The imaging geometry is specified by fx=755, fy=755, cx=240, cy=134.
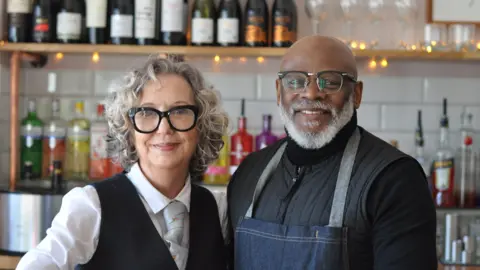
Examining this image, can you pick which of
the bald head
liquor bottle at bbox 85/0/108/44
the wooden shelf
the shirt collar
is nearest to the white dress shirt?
the shirt collar

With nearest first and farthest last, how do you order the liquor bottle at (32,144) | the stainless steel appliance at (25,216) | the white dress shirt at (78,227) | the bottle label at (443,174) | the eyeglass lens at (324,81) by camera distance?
the white dress shirt at (78,227) → the eyeglass lens at (324,81) → the stainless steel appliance at (25,216) → the bottle label at (443,174) → the liquor bottle at (32,144)

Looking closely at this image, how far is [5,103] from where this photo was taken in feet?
Result: 9.08

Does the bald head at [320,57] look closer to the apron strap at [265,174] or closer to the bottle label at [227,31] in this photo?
the apron strap at [265,174]

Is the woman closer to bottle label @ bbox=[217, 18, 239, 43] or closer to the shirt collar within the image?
the shirt collar

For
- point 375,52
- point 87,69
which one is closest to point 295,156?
point 375,52

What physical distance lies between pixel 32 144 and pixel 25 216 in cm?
44

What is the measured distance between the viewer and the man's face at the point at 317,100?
1.40m

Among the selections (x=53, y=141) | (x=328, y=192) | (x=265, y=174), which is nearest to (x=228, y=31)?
(x=53, y=141)

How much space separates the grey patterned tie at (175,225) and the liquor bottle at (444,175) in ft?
4.49

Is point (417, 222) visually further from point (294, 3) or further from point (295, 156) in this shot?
point (294, 3)

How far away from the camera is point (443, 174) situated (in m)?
2.61

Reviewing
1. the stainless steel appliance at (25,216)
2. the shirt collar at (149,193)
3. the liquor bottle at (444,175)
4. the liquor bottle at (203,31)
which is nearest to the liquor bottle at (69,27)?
the liquor bottle at (203,31)

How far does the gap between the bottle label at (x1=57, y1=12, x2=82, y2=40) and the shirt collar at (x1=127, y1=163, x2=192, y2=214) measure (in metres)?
1.18

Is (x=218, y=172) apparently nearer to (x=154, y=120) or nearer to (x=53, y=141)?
(x=53, y=141)
